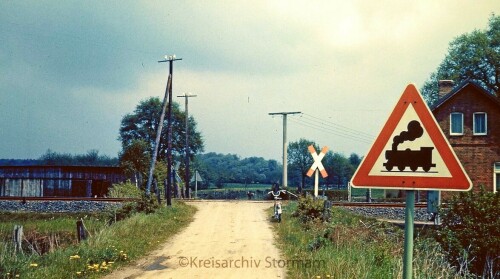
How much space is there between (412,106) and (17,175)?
137 ft

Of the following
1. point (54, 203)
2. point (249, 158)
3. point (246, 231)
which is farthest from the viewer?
point (249, 158)

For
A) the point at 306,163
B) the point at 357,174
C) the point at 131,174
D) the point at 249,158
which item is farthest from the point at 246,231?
the point at 249,158

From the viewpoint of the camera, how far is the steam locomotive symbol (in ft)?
10.8

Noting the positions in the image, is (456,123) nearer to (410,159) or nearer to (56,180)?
(410,159)

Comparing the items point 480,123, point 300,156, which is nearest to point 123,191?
point 480,123

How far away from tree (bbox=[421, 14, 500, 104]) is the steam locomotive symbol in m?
44.0

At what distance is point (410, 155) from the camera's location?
10.9 feet

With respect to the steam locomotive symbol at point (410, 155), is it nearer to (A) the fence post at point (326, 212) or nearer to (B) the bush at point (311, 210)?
(A) the fence post at point (326, 212)

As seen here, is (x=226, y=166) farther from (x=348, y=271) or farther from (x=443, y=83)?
(x=348, y=271)

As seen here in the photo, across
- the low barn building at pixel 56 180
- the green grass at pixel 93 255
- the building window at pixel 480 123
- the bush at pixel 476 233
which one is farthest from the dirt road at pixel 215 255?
the low barn building at pixel 56 180

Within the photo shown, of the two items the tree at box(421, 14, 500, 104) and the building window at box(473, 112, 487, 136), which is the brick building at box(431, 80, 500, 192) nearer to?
the building window at box(473, 112, 487, 136)

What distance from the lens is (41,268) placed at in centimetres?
782

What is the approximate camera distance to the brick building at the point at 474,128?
2733 centimetres

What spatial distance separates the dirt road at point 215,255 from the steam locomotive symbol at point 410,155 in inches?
206
